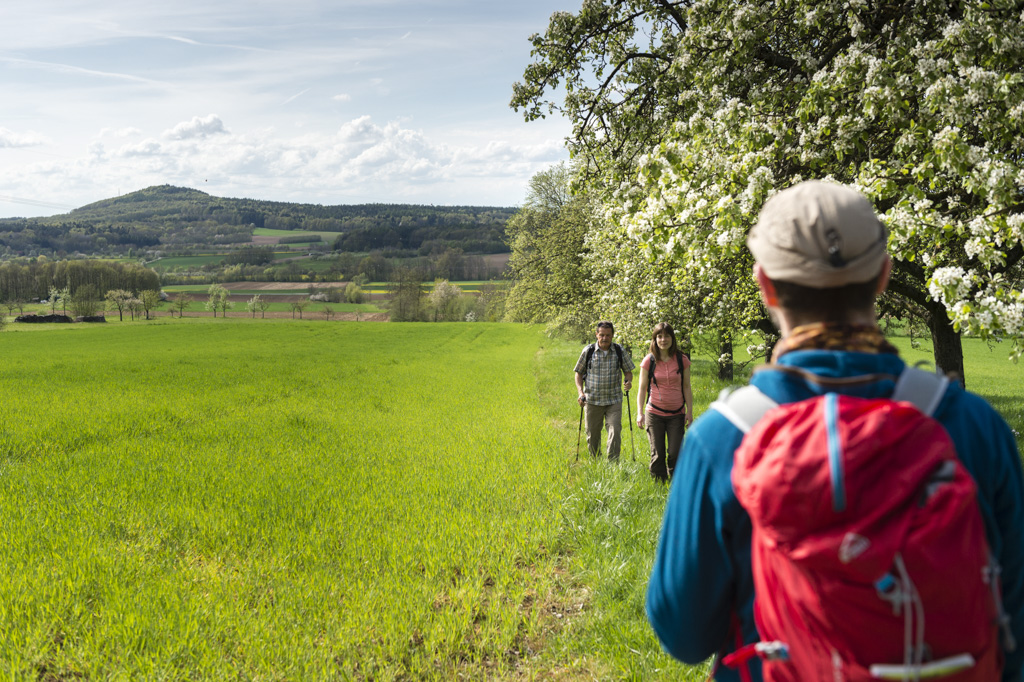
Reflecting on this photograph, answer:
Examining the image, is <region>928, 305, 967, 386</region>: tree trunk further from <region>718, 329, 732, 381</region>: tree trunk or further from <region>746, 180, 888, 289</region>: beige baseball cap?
<region>746, 180, 888, 289</region>: beige baseball cap

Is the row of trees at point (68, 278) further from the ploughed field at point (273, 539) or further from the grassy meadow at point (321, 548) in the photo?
the grassy meadow at point (321, 548)

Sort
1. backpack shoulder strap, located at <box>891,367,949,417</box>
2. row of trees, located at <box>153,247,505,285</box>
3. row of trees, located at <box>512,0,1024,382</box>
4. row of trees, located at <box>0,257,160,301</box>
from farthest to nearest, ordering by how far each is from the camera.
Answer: row of trees, located at <box>153,247,505,285</box>
row of trees, located at <box>0,257,160,301</box>
row of trees, located at <box>512,0,1024,382</box>
backpack shoulder strap, located at <box>891,367,949,417</box>

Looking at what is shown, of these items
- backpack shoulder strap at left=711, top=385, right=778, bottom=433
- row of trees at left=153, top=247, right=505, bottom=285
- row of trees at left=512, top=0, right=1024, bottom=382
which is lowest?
backpack shoulder strap at left=711, top=385, right=778, bottom=433

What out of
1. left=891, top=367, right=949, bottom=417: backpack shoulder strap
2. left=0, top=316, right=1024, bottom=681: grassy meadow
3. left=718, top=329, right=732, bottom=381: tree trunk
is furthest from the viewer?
left=718, top=329, right=732, bottom=381: tree trunk

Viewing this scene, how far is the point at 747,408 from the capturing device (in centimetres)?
157

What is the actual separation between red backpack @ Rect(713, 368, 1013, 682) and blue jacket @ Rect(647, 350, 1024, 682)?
0.15m

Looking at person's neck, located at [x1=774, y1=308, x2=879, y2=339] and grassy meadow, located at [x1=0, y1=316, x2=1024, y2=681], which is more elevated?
person's neck, located at [x1=774, y1=308, x2=879, y2=339]

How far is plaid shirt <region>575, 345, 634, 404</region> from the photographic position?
9.38 m

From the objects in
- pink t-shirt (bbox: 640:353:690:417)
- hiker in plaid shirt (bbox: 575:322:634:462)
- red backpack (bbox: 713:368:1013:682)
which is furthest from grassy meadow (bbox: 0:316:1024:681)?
red backpack (bbox: 713:368:1013:682)

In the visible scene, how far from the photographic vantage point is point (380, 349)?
4381 centimetres

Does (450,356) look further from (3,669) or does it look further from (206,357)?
(3,669)

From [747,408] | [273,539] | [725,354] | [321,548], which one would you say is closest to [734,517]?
[747,408]

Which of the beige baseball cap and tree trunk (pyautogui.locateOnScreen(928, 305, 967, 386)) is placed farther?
tree trunk (pyautogui.locateOnScreen(928, 305, 967, 386))

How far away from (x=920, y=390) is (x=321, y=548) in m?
6.25
